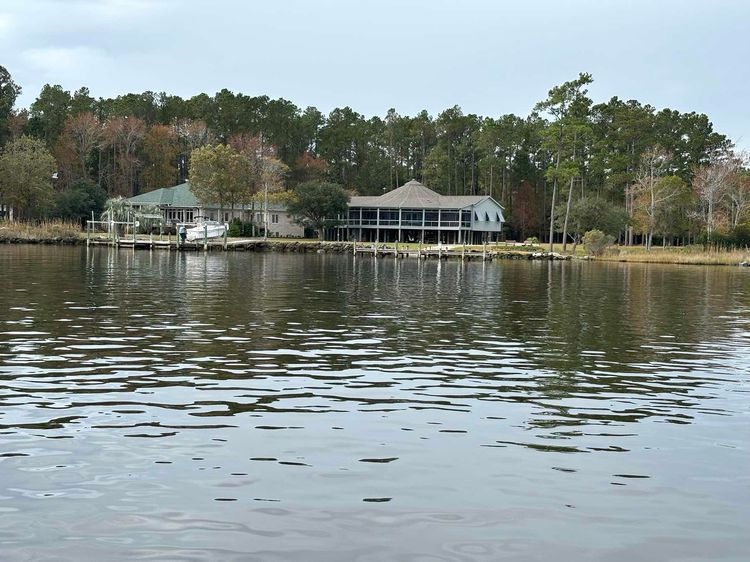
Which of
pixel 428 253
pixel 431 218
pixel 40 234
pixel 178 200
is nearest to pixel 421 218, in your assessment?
pixel 431 218

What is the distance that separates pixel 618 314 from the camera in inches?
1121

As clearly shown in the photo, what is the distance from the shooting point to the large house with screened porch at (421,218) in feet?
352

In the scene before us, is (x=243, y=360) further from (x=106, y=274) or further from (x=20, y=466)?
(x=106, y=274)

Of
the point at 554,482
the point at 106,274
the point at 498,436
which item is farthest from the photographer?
the point at 106,274

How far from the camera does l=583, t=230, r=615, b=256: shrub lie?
87375 mm

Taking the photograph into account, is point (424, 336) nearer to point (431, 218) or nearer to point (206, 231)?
point (206, 231)

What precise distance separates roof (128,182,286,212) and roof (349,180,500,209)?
38.3ft

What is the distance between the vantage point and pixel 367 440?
35.9 feet

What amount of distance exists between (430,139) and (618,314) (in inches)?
4449

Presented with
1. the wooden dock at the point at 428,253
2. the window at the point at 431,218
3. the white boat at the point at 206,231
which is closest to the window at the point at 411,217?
the window at the point at 431,218

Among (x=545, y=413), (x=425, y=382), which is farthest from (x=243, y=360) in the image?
(x=545, y=413)

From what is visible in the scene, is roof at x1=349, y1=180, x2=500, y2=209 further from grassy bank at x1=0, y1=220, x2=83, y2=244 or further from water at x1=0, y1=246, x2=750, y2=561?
water at x1=0, y1=246, x2=750, y2=561

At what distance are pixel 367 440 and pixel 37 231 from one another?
285 ft

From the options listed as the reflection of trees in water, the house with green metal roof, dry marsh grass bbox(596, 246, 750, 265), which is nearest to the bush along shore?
the house with green metal roof
